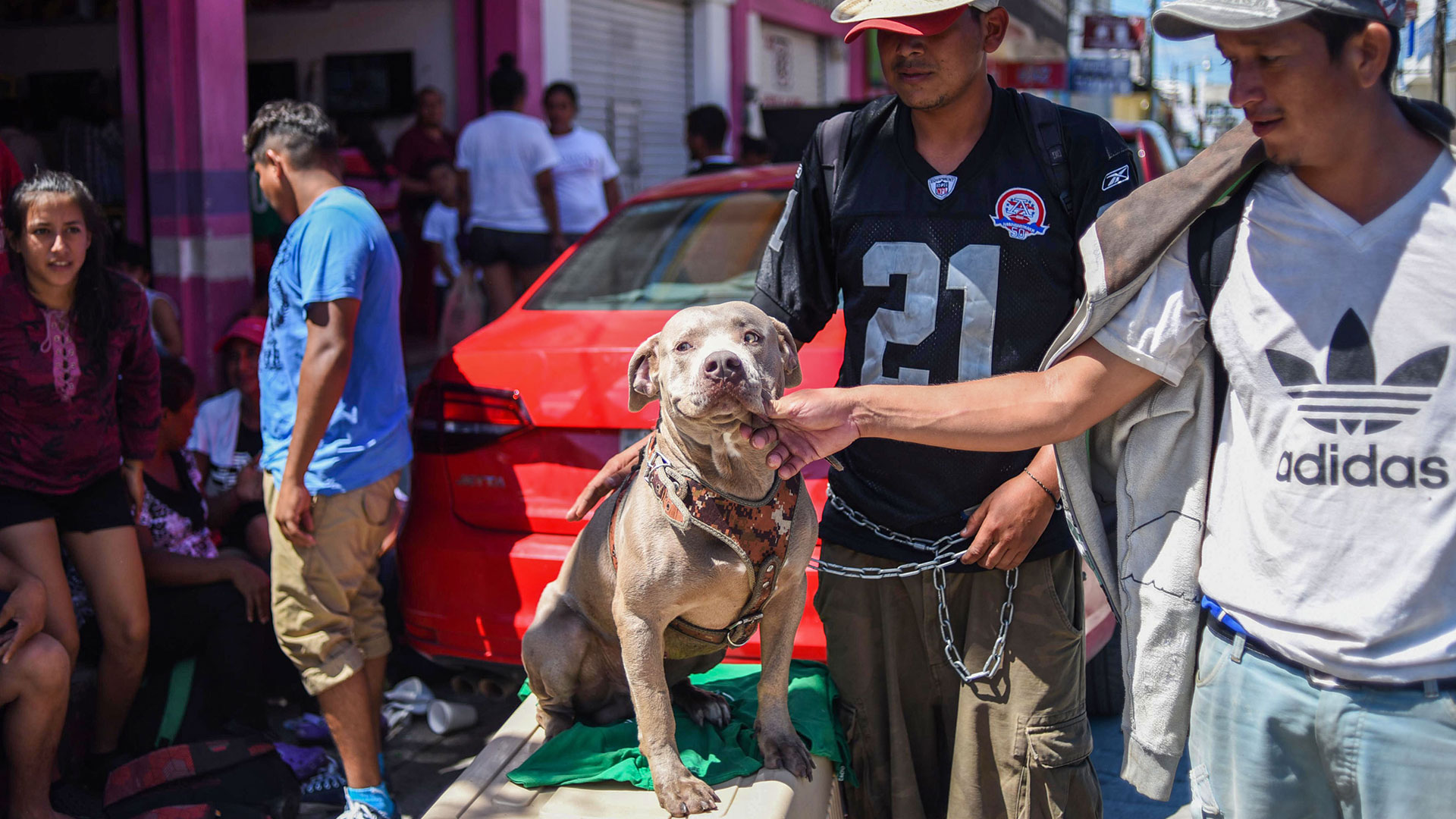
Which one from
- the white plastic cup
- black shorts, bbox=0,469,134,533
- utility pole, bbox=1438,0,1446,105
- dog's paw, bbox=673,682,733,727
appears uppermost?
utility pole, bbox=1438,0,1446,105

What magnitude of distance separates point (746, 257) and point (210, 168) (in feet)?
15.2

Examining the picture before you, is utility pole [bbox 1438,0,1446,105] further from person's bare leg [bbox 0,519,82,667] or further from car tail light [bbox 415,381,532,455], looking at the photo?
person's bare leg [bbox 0,519,82,667]

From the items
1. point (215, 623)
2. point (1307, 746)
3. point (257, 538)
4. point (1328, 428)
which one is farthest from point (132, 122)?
point (1307, 746)

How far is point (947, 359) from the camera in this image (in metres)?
2.79

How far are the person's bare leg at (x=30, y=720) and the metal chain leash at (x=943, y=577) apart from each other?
8.01ft

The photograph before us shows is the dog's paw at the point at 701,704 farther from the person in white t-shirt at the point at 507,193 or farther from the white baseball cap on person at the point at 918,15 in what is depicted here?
the person in white t-shirt at the point at 507,193

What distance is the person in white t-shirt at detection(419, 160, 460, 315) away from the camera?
988 cm

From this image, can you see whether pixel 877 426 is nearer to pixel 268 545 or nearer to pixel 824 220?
pixel 824 220

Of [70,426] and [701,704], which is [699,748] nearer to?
[701,704]

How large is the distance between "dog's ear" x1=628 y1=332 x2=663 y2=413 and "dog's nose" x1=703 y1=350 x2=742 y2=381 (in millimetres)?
318

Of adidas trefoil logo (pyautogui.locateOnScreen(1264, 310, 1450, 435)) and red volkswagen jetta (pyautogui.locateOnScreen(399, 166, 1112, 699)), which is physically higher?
adidas trefoil logo (pyautogui.locateOnScreen(1264, 310, 1450, 435))

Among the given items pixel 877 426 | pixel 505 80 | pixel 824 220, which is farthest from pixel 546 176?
pixel 877 426

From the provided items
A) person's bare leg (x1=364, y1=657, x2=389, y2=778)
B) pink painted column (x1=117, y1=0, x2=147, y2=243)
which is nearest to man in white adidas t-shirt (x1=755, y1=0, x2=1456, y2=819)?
person's bare leg (x1=364, y1=657, x2=389, y2=778)

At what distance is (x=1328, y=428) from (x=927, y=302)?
3.32ft
